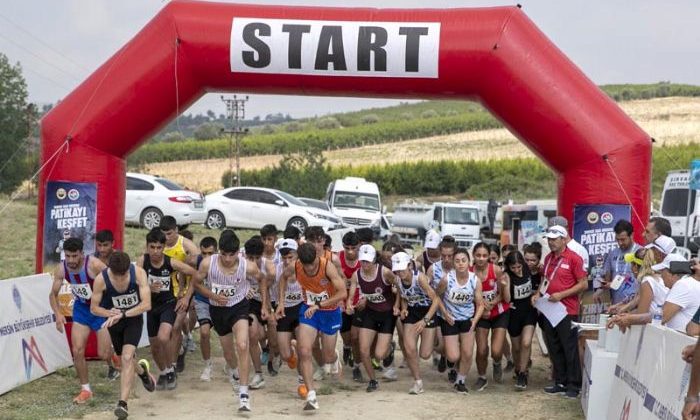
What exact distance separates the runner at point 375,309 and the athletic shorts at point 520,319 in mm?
1375

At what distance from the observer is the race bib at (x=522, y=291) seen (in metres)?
11.6

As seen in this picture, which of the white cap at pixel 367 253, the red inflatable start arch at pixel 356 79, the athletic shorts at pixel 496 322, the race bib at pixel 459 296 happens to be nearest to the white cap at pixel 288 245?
the white cap at pixel 367 253

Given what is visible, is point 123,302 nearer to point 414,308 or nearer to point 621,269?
point 414,308

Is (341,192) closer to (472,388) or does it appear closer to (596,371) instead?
(472,388)

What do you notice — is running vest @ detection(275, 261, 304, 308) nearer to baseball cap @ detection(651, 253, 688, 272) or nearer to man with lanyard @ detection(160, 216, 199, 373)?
man with lanyard @ detection(160, 216, 199, 373)

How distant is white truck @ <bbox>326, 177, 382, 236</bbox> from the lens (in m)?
33.9

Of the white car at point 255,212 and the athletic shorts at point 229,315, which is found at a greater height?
the white car at point 255,212

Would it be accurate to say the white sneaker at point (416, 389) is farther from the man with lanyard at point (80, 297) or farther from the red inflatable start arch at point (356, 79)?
the man with lanyard at point (80, 297)

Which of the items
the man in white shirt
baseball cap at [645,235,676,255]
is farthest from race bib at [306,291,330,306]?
the man in white shirt

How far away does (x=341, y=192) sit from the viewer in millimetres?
35125

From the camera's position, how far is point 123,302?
9.88 meters

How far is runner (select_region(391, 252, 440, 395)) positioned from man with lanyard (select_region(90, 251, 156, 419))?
2.84 metres

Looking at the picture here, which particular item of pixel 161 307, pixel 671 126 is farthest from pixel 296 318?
pixel 671 126

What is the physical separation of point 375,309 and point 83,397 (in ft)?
10.9
